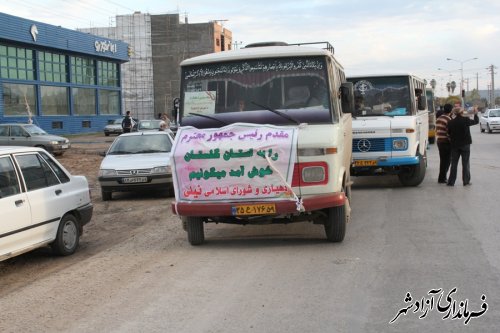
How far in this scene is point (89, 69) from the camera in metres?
50.2

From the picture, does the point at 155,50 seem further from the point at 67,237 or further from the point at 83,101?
the point at 67,237

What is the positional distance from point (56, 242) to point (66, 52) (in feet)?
136

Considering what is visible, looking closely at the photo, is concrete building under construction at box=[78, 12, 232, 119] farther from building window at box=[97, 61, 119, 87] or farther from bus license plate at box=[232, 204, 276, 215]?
bus license plate at box=[232, 204, 276, 215]

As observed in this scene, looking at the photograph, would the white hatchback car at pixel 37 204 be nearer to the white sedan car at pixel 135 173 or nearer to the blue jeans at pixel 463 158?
→ the white sedan car at pixel 135 173

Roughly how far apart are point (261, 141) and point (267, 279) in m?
1.87

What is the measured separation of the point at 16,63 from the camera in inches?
1551

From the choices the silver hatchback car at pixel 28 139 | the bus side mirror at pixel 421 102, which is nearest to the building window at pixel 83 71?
the silver hatchback car at pixel 28 139

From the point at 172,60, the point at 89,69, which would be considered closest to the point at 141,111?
the point at 172,60

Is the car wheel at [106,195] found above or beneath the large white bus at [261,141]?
beneath

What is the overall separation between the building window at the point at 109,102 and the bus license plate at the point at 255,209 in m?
46.9

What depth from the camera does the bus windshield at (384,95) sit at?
538 inches

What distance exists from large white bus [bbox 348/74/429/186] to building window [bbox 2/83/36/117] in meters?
29.0

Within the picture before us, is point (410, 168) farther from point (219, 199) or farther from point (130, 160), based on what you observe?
point (219, 199)

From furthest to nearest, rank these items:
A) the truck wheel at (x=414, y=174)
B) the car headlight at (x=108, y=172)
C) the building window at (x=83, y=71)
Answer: the building window at (x=83, y=71), the truck wheel at (x=414, y=174), the car headlight at (x=108, y=172)
